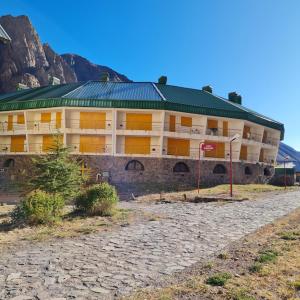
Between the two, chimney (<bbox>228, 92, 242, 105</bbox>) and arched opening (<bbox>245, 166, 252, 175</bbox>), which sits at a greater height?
chimney (<bbox>228, 92, 242, 105</bbox>)

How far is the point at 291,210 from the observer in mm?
15070

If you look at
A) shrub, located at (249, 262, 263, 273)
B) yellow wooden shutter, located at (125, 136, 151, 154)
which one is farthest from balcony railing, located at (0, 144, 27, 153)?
shrub, located at (249, 262, 263, 273)

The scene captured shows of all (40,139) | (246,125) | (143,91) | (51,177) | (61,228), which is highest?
(143,91)

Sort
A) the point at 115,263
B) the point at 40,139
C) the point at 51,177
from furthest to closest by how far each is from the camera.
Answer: the point at 40,139, the point at 51,177, the point at 115,263

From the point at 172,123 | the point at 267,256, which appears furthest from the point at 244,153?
the point at 267,256

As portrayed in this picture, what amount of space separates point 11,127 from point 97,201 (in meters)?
24.0

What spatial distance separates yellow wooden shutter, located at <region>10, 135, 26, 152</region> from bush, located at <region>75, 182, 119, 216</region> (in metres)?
21.9

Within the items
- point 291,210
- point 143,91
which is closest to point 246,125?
point 143,91

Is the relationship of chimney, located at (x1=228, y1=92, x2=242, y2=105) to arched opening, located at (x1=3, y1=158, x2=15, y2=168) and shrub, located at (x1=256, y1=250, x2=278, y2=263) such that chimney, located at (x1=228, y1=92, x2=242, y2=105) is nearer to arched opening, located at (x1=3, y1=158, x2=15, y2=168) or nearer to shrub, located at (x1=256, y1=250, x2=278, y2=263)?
arched opening, located at (x1=3, y1=158, x2=15, y2=168)

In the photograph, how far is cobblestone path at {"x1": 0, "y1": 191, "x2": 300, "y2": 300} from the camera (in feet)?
19.4

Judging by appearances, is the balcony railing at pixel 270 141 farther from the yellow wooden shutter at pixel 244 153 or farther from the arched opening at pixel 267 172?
the yellow wooden shutter at pixel 244 153

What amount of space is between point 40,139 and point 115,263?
27.5 metres

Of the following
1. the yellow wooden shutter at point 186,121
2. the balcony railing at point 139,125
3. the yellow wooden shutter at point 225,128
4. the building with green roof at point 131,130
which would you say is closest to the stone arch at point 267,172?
the building with green roof at point 131,130

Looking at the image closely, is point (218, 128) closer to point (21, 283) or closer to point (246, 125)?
point (246, 125)
